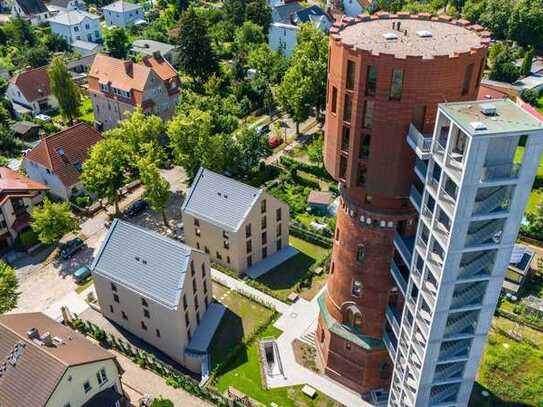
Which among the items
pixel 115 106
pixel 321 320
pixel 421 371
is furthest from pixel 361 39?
pixel 115 106

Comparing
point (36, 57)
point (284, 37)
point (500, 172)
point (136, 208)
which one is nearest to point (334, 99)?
point (500, 172)

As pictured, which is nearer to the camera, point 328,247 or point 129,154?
point 328,247

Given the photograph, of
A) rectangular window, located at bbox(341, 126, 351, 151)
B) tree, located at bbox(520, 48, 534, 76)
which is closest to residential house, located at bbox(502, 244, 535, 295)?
rectangular window, located at bbox(341, 126, 351, 151)

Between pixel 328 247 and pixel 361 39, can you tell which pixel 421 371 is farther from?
pixel 328 247

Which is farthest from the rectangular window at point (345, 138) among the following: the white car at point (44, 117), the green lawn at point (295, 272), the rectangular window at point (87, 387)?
the white car at point (44, 117)

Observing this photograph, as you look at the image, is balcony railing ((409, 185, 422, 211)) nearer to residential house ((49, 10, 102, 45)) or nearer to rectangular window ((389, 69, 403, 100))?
rectangular window ((389, 69, 403, 100))

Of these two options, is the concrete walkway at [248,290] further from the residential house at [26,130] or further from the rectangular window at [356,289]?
the residential house at [26,130]

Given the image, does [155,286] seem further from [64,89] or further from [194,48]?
[194,48]
